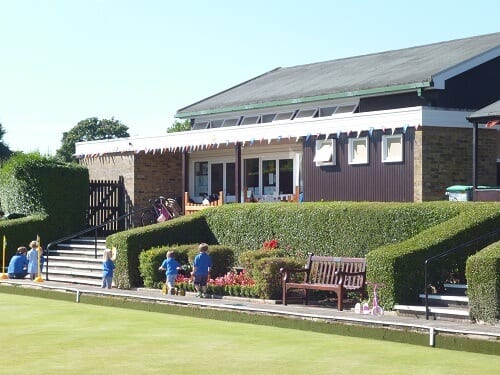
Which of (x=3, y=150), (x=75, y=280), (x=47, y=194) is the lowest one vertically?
(x=75, y=280)

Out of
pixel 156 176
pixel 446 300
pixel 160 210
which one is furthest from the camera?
pixel 156 176

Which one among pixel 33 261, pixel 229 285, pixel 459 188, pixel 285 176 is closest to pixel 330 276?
pixel 229 285

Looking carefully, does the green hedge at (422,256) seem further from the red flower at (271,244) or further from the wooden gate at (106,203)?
the wooden gate at (106,203)

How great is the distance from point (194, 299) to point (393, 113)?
22.7 ft

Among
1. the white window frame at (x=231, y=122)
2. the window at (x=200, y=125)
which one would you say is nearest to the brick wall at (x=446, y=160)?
the white window frame at (x=231, y=122)

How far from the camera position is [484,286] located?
1750cm

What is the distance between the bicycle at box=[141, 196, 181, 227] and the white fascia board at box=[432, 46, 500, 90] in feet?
34.1

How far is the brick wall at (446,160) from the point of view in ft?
82.0

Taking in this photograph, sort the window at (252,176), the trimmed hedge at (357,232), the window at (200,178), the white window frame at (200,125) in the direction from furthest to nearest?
the white window frame at (200,125)
the window at (200,178)
the window at (252,176)
the trimmed hedge at (357,232)

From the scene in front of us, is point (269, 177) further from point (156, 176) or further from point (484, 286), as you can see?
point (484, 286)

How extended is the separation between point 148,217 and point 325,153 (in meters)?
8.72

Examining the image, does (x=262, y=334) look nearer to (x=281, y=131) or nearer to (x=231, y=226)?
(x=231, y=226)

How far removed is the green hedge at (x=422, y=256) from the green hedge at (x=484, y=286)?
167 cm

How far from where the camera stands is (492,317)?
683 inches
